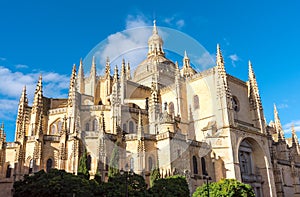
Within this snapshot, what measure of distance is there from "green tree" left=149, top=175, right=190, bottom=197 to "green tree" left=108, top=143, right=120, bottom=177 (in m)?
4.16

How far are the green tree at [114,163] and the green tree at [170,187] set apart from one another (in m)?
4.16

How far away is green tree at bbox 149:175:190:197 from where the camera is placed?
29.2 m

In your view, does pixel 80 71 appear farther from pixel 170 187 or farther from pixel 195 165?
pixel 170 187

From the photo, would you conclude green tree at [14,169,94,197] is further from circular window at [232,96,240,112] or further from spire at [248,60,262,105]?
spire at [248,60,262,105]

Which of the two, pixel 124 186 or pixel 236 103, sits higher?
pixel 236 103

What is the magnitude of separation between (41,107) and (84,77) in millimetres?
13816

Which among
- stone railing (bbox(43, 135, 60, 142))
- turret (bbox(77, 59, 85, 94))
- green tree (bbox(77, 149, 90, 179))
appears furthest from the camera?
turret (bbox(77, 59, 85, 94))

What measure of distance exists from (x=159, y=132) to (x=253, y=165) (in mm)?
15855

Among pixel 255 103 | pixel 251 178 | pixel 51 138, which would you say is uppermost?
pixel 255 103

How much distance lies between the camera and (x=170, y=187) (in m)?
29.5

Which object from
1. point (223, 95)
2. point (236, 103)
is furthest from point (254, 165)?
point (223, 95)

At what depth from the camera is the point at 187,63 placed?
220 feet

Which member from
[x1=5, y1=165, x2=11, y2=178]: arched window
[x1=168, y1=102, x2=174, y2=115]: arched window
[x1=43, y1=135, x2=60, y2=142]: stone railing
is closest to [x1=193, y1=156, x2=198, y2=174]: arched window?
[x1=168, y1=102, x2=174, y2=115]: arched window

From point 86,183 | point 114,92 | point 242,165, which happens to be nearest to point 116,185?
point 86,183
